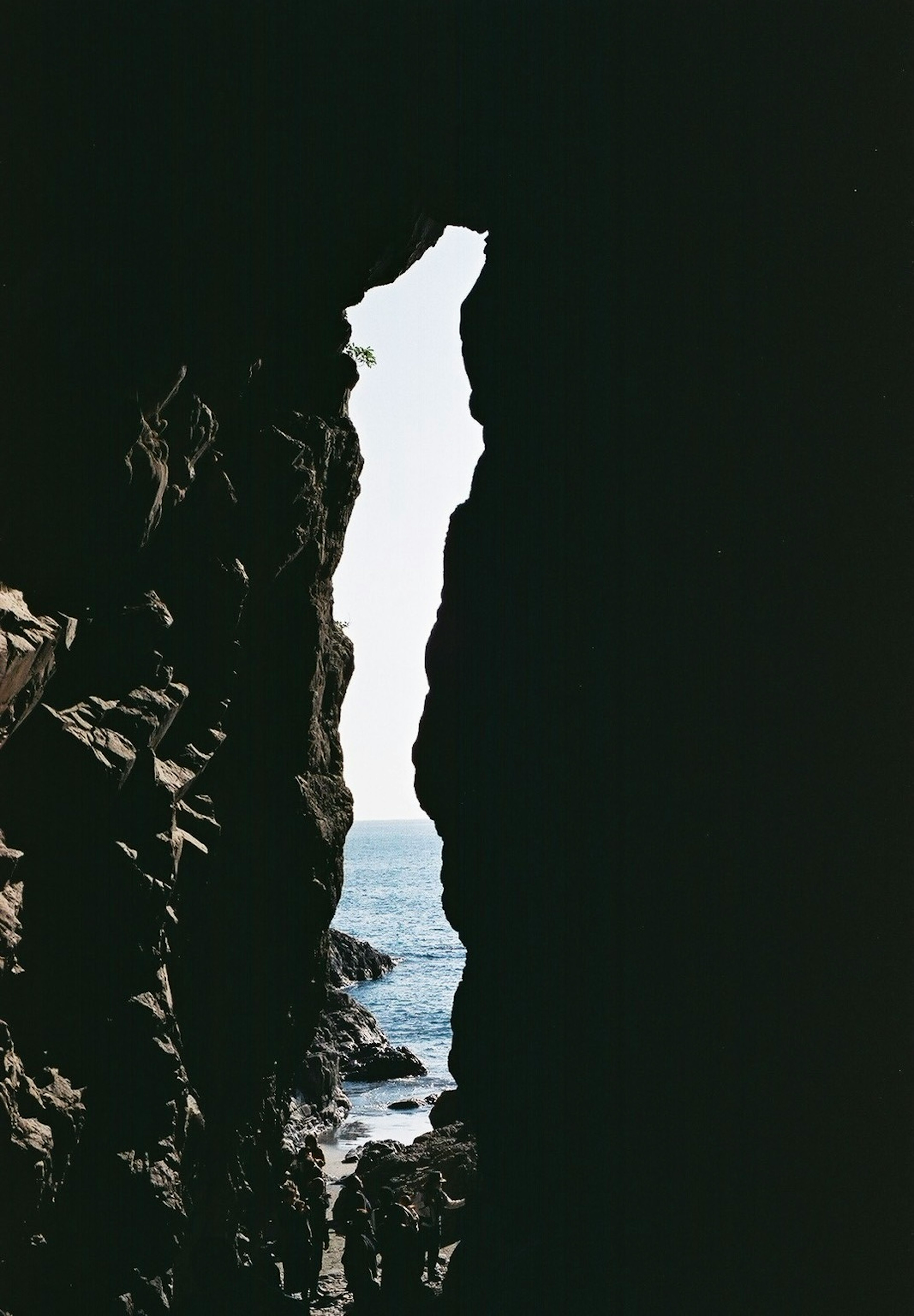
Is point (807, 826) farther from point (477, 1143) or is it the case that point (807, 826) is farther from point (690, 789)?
point (477, 1143)

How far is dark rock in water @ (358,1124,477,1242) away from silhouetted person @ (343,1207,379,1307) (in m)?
3.77

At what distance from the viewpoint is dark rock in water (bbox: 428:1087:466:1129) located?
79.5 feet

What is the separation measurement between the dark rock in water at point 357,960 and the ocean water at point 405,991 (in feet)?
2.11

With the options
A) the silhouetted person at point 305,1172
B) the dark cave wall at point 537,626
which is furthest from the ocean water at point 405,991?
the dark cave wall at point 537,626

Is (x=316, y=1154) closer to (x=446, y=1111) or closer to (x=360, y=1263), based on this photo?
(x=360, y=1263)

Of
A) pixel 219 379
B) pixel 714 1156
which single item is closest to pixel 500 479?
pixel 219 379

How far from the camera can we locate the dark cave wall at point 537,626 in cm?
1130

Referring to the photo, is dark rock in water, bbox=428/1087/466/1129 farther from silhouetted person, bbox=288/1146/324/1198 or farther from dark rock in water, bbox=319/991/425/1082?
dark rock in water, bbox=319/991/425/1082

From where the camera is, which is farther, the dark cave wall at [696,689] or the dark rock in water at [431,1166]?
the dark rock in water at [431,1166]

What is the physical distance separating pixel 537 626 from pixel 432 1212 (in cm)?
958

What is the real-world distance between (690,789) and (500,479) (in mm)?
5506

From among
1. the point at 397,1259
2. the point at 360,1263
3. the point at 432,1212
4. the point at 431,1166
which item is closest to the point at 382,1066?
the point at 431,1166

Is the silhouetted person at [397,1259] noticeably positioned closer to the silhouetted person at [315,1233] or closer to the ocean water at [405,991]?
the silhouetted person at [315,1233]

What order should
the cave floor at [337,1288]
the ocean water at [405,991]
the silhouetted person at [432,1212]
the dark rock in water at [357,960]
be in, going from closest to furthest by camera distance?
the cave floor at [337,1288]
the silhouetted person at [432,1212]
the ocean water at [405,991]
the dark rock in water at [357,960]
